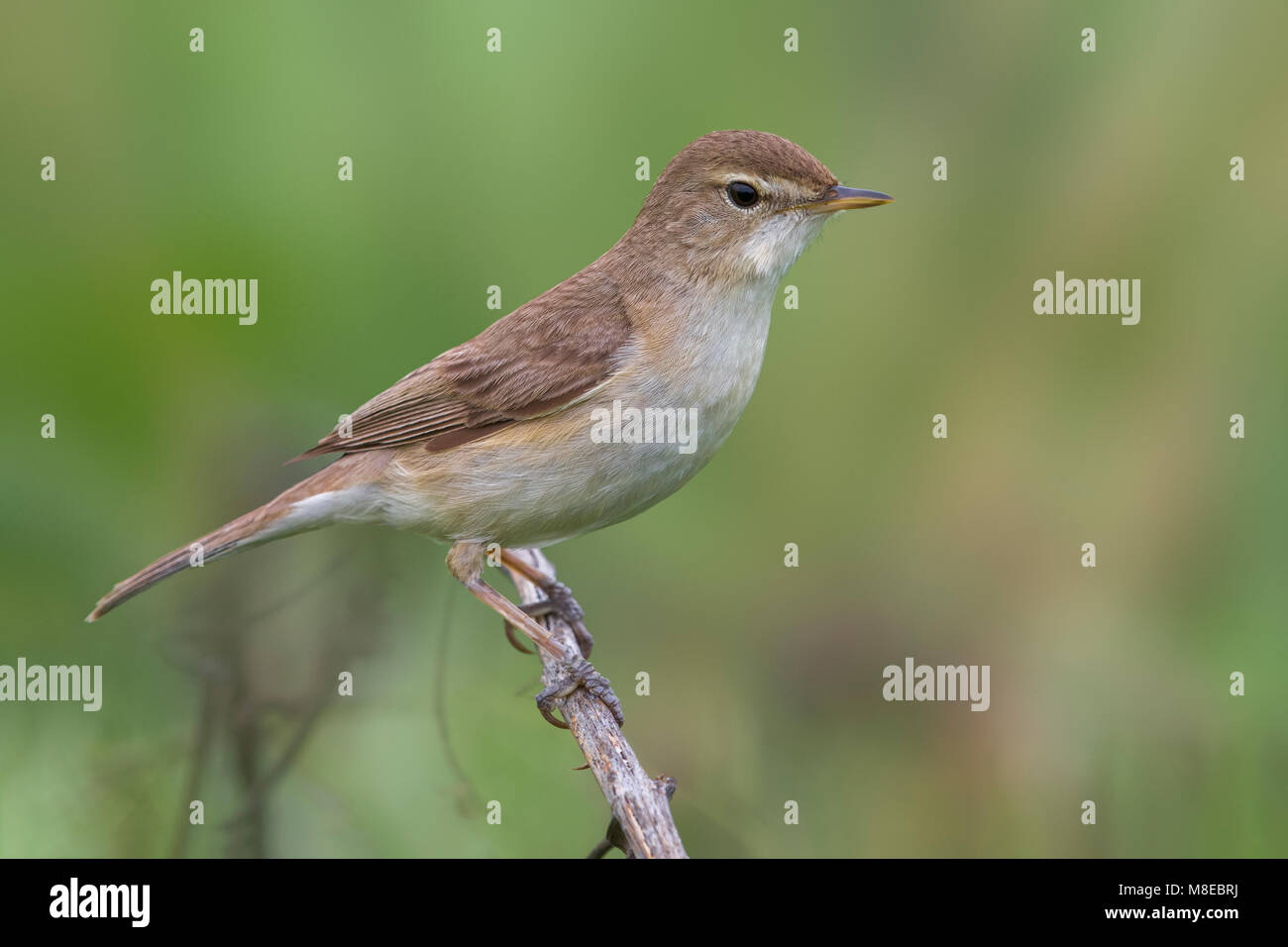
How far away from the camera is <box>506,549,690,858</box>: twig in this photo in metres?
2.83

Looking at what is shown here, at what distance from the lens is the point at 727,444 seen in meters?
4.70

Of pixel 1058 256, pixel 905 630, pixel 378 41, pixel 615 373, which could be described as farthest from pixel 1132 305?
pixel 378 41

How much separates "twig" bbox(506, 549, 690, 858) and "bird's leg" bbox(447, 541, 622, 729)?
0.03 metres

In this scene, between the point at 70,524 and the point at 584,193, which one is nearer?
the point at 70,524

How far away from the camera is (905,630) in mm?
4438

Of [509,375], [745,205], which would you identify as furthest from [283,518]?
[745,205]

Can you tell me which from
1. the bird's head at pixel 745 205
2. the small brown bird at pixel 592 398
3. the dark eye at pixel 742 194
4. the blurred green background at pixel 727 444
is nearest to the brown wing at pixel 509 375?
the small brown bird at pixel 592 398

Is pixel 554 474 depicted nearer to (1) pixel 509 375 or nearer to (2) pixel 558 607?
(1) pixel 509 375

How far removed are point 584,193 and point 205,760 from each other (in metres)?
2.27

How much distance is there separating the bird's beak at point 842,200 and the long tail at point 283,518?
1642mm

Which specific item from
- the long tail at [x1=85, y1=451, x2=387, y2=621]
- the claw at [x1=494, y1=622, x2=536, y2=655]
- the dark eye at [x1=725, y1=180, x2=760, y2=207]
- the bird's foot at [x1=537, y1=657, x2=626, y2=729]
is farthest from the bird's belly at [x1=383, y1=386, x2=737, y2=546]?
the dark eye at [x1=725, y1=180, x2=760, y2=207]

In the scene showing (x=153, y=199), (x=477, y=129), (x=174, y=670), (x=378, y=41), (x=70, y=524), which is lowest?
(x=174, y=670)

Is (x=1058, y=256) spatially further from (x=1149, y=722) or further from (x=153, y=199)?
(x=153, y=199)

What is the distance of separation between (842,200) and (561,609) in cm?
184
